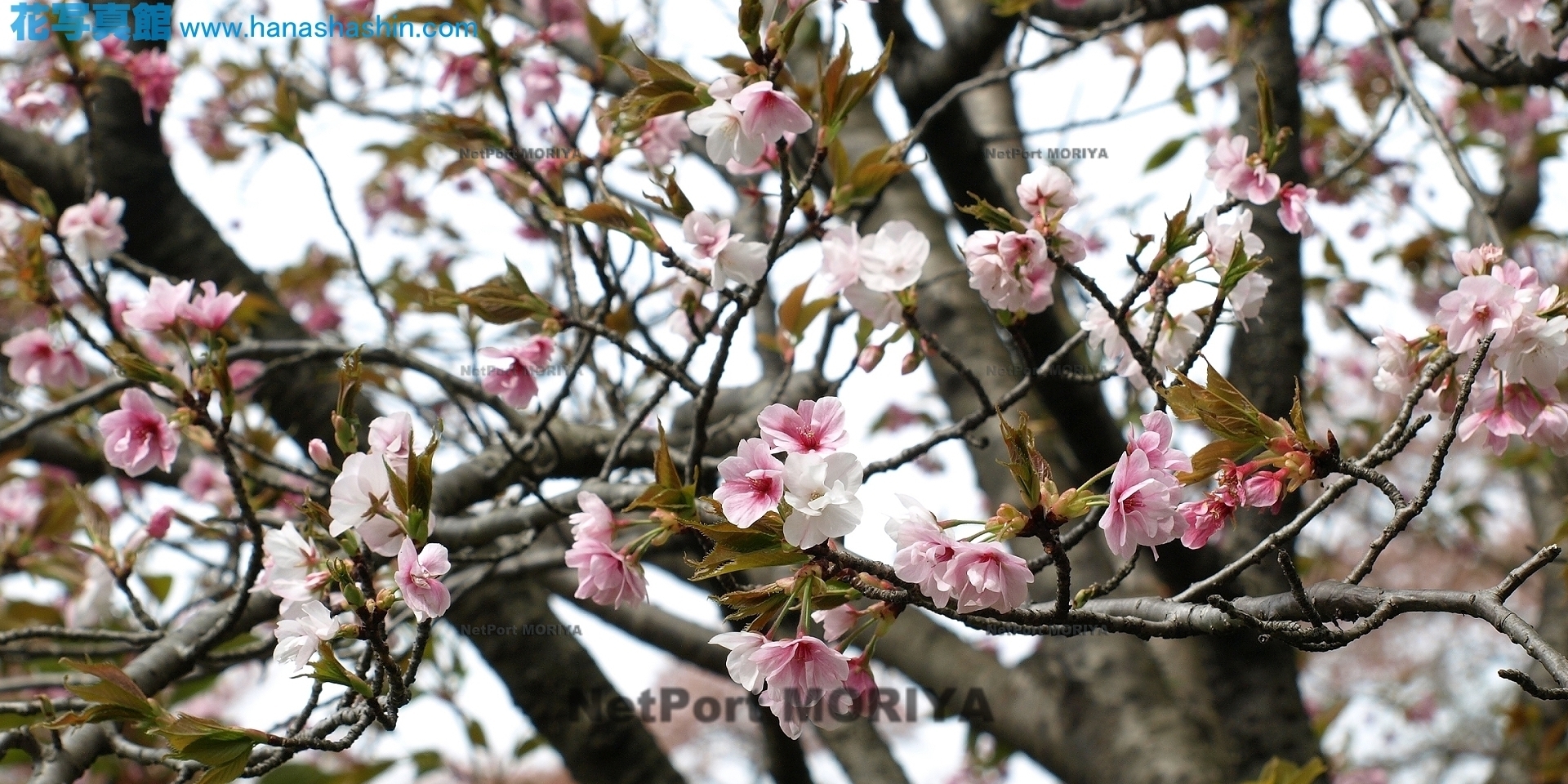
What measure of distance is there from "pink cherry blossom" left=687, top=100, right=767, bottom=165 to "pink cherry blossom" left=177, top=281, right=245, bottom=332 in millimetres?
646

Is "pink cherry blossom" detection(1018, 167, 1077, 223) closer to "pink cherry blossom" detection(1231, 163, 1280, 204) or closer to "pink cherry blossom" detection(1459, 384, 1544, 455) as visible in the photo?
"pink cherry blossom" detection(1231, 163, 1280, 204)

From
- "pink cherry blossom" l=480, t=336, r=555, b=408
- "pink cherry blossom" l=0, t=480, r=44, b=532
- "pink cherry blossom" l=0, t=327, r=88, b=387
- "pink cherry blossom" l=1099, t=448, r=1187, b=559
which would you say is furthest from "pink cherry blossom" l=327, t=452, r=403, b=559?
"pink cherry blossom" l=0, t=480, r=44, b=532

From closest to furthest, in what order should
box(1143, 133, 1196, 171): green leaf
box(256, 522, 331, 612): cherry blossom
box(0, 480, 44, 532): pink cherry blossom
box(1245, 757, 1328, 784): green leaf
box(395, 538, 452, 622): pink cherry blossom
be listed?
box(395, 538, 452, 622): pink cherry blossom
box(256, 522, 331, 612): cherry blossom
box(1245, 757, 1328, 784): green leaf
box(0, 480, 44, 532): pink cherry blossom
box(1143, 133, 1196, 171): green leaf

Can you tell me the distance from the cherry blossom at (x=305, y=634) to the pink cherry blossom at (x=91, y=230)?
42.8 inches

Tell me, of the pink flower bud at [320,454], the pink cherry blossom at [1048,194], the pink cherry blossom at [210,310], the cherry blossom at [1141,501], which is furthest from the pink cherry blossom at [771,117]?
the pink cherry blossom at [210,310]

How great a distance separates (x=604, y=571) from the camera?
3.45ft

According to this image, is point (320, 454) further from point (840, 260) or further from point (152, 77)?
point (152, 77)

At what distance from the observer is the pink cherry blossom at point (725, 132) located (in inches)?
42.8

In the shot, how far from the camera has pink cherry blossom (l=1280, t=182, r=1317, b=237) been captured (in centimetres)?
125

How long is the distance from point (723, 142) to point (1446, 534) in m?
4.18

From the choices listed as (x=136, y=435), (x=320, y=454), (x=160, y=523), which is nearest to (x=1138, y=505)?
(x=320, y=454)

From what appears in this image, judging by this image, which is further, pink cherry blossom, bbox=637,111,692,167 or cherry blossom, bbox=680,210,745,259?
pink cherry blossom, bbox=637,111,692,167

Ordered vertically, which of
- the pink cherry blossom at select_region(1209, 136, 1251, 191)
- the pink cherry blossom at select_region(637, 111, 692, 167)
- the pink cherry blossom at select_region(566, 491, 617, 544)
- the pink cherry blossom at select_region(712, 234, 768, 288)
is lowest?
the pink cherry blossom at select_region(566, 491, 617, 544)
